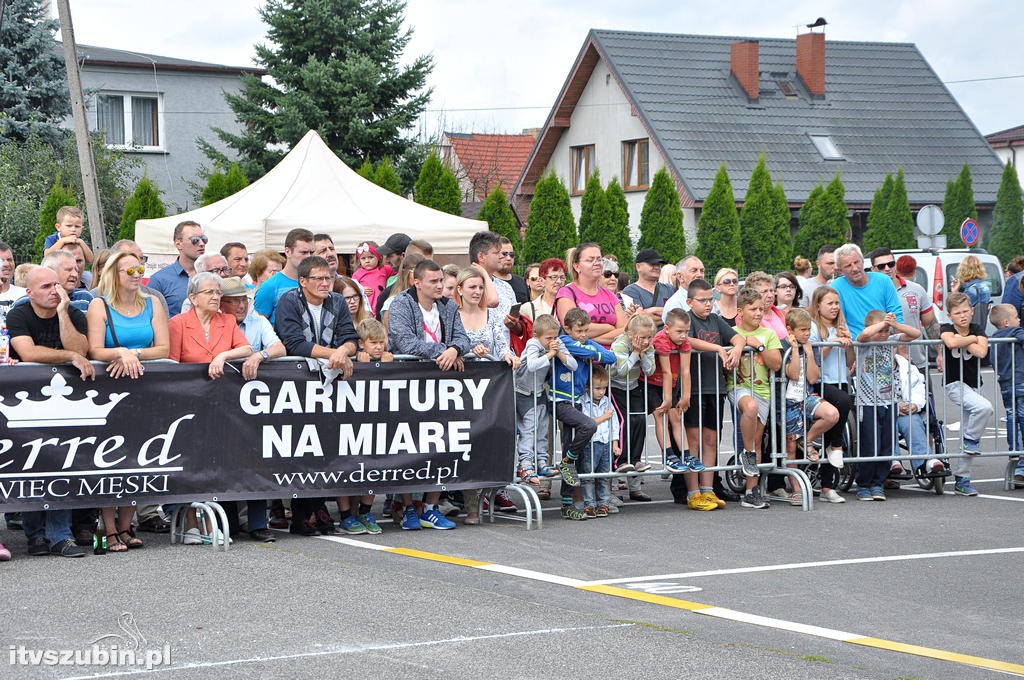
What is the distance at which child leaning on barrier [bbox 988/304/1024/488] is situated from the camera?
11.9 m

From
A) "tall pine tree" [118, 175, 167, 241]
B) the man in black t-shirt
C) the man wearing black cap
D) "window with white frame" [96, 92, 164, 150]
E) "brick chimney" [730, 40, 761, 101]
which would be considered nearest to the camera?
the man in black t-shirt

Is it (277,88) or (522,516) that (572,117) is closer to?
(277,88)

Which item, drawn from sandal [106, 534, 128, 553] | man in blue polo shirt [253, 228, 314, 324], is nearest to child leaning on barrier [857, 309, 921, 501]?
man in blue polo shirt [253, 228, 314, 324]

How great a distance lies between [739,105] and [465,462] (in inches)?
1428

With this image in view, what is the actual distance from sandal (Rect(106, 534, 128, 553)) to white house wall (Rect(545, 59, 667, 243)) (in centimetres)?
3465

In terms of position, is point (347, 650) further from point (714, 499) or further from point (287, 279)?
point (714, 499)

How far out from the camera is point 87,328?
894cm

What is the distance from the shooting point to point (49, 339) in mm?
8820

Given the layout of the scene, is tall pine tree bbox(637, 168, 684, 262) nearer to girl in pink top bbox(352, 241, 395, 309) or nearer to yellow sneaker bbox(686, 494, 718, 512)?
girl in pink top bbox(352, 241, 395, 309)

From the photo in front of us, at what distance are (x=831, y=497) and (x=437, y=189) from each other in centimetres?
1979

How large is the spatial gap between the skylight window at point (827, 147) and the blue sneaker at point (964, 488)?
33138mm

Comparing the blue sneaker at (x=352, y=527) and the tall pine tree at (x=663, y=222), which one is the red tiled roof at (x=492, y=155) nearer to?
the tall pine tree at (x=663, y=222)

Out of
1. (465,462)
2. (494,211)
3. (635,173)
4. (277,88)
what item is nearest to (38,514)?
(465,462)

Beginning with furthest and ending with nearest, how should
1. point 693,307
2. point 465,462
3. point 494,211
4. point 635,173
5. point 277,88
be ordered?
point 635,173, point 277,88, point 494,211, point 693,307, point 465,462
